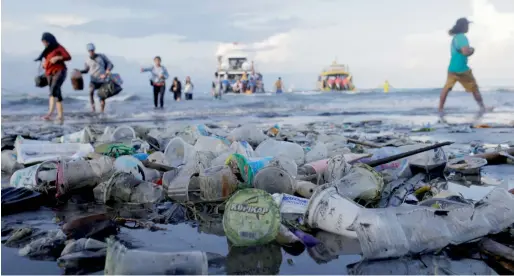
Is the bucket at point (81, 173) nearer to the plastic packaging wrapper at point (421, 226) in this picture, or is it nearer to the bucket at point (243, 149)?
the bucket at point (243, 149)

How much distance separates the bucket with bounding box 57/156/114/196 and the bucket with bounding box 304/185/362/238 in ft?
4.54

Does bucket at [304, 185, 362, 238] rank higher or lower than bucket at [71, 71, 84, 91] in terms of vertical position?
lower

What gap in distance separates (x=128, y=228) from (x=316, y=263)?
0.89 metres

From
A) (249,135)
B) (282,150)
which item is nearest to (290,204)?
(282,150)

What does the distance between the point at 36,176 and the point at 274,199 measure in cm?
148

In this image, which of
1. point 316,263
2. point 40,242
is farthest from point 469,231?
point 40,242

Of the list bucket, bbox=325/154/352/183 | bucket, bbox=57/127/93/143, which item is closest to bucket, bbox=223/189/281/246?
bucket, bbox=325/154/352/183

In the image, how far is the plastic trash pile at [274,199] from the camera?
6.05ft

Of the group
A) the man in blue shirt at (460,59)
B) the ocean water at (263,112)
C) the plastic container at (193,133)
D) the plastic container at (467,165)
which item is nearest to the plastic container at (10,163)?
the plastic container at (193,133)

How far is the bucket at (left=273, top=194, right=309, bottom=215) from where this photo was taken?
233 cm

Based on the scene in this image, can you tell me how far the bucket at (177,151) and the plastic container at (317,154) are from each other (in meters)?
0.82

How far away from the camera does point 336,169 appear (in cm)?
286

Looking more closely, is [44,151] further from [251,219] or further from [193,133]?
[251,219]

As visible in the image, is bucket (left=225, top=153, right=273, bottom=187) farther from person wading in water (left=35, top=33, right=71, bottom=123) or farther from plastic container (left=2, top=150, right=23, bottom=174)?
person wading in water (left=35, top=33, right=71, bottom=123)
